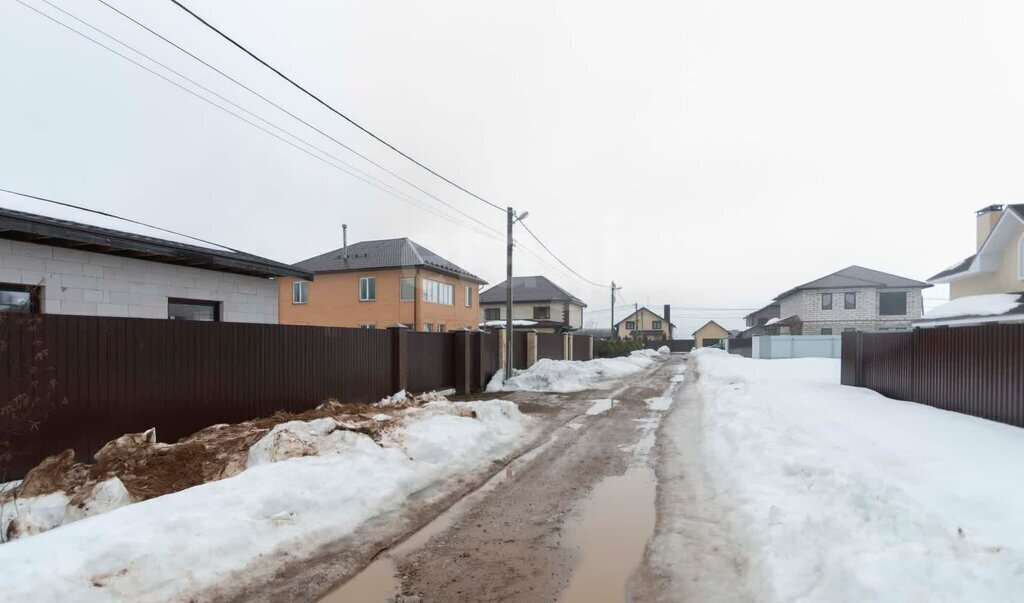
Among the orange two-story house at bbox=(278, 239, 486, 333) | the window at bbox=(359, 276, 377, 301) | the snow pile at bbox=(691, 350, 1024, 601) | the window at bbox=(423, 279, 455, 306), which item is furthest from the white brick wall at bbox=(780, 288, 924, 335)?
the snow pile at bbox=(691, 350, 1024, 601)

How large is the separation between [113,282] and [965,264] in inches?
1153

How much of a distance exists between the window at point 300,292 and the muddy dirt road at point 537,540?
24084 mm

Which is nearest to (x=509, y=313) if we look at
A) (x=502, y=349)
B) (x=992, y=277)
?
(x=502, y=349)

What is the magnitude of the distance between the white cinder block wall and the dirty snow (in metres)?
8.91

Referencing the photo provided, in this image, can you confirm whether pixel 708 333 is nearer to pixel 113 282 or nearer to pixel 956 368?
pixel 956 368

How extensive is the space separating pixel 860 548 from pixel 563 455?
4937 mm

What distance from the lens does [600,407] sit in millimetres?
13953

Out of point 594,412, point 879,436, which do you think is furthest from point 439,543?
point 594,412

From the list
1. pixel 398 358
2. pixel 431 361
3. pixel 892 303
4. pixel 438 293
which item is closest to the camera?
pixel 398 358

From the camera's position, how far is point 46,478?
5.54 meters

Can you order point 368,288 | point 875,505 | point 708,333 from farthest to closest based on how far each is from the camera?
1. point 708,333
2. point 368,288
3. point 875,505

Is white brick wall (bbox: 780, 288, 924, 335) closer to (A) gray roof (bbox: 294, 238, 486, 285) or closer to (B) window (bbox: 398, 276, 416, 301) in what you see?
(A) gray roof (bbox: 294, 238, 486, 285)

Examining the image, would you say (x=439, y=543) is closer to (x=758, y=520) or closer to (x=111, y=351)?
(x=758, y=520)

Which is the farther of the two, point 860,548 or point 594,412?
point 594,412
